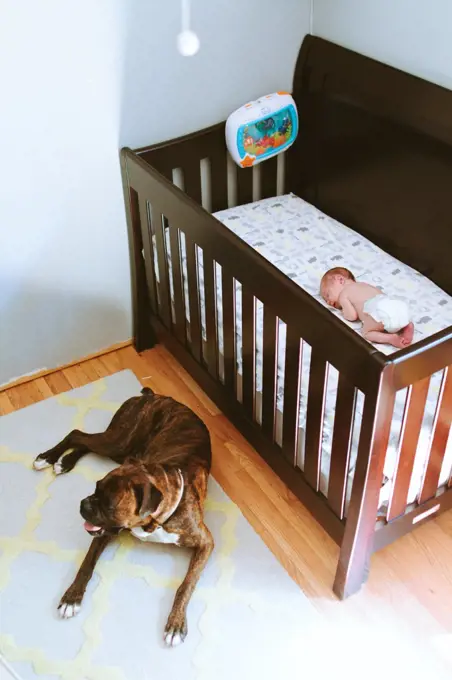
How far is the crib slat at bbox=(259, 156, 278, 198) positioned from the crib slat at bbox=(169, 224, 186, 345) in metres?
0.63

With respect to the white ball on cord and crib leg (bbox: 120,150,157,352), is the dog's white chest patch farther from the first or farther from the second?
the white ball on cord

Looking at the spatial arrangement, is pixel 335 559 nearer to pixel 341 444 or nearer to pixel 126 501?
pixel 341 444

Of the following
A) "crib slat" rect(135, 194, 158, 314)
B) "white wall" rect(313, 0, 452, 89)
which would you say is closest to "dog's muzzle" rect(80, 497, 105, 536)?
"crib slat" rect(135, 194, 158, 314)

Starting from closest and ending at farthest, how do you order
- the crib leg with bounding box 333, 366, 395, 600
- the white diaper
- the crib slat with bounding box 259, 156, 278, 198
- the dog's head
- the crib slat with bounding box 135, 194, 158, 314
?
the crib leg with bounding box 333, 366, 395, 600 → the dog's head → the white diaper → the crib slat with bounding box 135, 194, 158, 314 → the crib slat with bounding box 259, 156, 278, 198

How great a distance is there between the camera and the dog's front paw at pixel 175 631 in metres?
1.67

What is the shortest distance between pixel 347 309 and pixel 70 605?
3.49 feet

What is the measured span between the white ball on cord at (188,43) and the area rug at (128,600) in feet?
4.16

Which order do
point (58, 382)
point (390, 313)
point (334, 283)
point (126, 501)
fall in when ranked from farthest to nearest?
point (58, 382) < point (334, 283) < point (390, 313) < point (126, 501)

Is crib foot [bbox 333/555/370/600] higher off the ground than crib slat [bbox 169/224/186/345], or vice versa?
crib slat [bbox 169/224/186/345]

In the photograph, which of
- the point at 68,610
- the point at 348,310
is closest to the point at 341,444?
the point at 348,310

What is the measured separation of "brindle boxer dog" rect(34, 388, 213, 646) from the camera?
163cm

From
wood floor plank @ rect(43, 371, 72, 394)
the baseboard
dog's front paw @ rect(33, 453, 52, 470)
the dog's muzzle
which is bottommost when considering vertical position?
wood floor plank @ rect(43, 371, 72, 394)

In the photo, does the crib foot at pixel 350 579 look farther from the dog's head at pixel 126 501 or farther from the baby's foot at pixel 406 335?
the baby's foot at pixel 406 335

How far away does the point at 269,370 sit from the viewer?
70.5 inches
